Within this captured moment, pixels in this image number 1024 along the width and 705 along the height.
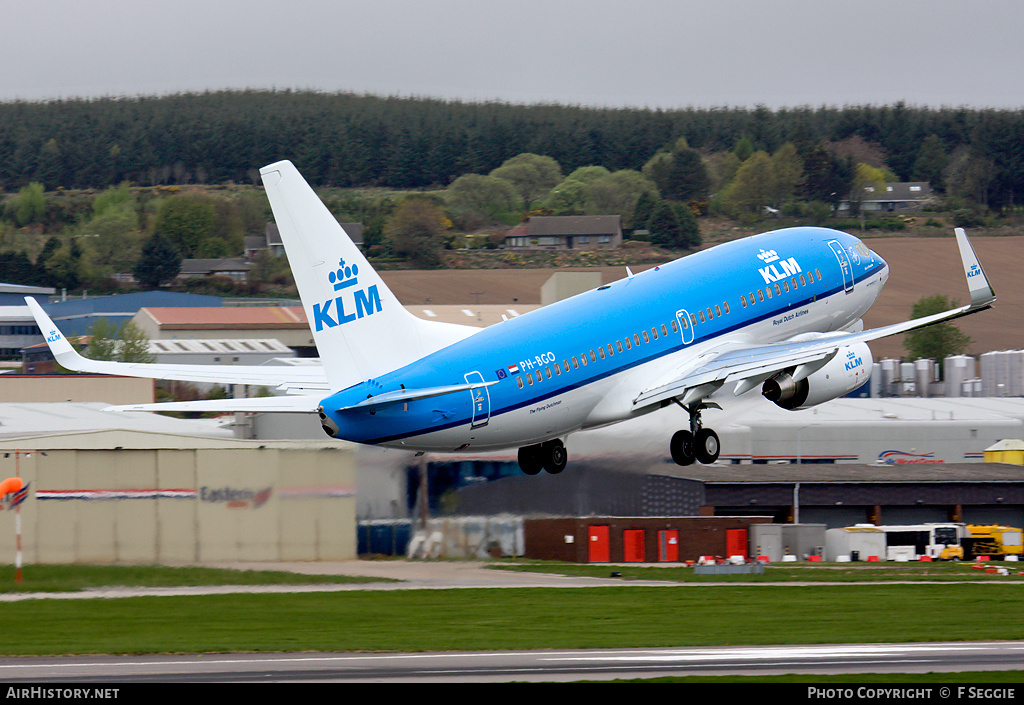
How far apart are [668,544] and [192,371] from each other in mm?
35990

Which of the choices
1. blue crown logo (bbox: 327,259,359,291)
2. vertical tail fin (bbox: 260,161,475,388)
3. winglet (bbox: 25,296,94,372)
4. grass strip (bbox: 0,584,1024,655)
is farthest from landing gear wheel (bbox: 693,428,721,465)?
winglet (bbox: 25,296,94,372)

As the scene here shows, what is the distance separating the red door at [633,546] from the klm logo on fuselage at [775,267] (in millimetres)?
24166

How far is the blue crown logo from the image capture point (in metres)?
35.0

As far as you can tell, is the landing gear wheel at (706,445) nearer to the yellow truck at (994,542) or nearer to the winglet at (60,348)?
the winglet at (60,348)

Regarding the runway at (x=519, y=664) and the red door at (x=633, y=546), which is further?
the red door at (x=633, y=546)

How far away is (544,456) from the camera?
142 ft

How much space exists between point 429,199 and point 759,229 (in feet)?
148

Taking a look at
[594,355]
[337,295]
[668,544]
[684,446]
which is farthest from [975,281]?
[668,544]

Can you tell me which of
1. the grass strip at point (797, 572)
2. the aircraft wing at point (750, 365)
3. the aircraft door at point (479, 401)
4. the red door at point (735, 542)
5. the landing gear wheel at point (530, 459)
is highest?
the aircraft wing at point (750, 365)

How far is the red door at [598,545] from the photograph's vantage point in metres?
64.6

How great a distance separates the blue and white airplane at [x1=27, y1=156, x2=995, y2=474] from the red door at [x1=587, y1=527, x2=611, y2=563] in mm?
20471

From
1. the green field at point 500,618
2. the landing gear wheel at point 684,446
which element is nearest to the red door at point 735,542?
the green field at point 500,618

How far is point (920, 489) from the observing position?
81500 millimetres

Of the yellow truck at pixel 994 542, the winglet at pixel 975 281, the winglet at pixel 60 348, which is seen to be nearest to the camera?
the winglet at pixel 60 348
